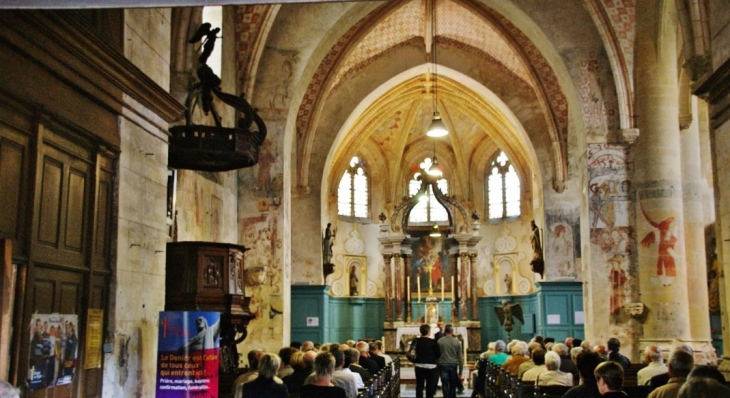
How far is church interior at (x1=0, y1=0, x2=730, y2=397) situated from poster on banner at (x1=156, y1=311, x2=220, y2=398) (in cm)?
57

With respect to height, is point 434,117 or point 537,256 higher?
point 434,117

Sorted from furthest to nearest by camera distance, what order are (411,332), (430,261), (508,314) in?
(430,261) < (508,314) < (411,332)

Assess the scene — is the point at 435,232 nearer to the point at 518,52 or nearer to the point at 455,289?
the point at 455,289

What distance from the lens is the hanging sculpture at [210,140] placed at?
1045 centimetres

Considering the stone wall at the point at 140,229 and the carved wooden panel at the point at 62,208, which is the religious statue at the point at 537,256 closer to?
the stone wall at the point at 140,229

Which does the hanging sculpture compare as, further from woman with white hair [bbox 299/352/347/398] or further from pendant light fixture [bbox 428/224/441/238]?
pendant light fixture [bbox 428/224/441/238]

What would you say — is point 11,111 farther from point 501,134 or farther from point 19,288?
point 501,134

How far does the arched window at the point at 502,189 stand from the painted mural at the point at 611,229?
14402 millimetres

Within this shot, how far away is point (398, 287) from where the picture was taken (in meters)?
28.3

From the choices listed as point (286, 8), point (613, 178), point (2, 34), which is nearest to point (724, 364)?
point (613, 178)

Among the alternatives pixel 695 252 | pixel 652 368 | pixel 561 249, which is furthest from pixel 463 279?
pixel 652 368

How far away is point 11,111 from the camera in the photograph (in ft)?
19.2

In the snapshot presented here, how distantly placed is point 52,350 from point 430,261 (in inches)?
974

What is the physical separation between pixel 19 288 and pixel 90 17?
8.56 ft
